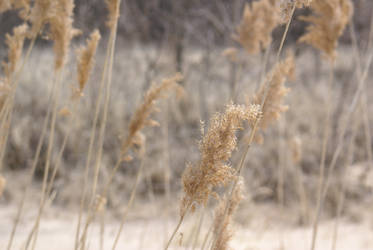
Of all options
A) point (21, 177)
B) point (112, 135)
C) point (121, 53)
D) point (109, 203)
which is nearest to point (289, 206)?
point (109, 203)

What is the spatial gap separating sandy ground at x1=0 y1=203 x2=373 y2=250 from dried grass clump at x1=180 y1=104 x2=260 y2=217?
175cm

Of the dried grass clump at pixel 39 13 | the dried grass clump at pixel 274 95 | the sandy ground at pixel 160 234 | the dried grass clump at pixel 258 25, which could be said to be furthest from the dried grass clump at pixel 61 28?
the sandy ground at pixel 160 234

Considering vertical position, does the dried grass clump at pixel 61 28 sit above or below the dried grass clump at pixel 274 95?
above

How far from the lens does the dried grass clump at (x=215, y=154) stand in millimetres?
911

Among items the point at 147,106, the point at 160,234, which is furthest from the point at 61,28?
the point at 160,234

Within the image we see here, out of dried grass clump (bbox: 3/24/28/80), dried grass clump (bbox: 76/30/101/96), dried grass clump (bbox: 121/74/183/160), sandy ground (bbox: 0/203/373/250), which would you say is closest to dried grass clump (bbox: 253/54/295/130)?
dried grass clump (bbox: 121/74/183/160)

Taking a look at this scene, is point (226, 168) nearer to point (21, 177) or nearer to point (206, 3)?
point (21, 177)

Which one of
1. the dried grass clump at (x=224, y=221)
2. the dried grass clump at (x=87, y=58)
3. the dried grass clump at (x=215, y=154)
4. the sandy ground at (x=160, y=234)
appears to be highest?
the dried grass clump at (x=87, y=58)

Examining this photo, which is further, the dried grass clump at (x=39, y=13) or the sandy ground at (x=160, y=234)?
the sandy ground at (x=160, y=234)

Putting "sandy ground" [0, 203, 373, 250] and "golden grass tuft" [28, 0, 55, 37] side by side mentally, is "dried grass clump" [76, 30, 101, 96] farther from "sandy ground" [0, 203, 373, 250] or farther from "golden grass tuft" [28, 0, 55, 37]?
"sandy ground" [0, 203, 373, 250]

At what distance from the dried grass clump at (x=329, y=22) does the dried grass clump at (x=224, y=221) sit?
2.95ft

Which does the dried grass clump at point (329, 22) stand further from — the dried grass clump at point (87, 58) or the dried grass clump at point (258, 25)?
the dried grass clump at point (87, 58)

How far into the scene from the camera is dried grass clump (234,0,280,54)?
1.90 m

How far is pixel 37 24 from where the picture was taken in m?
1.43
